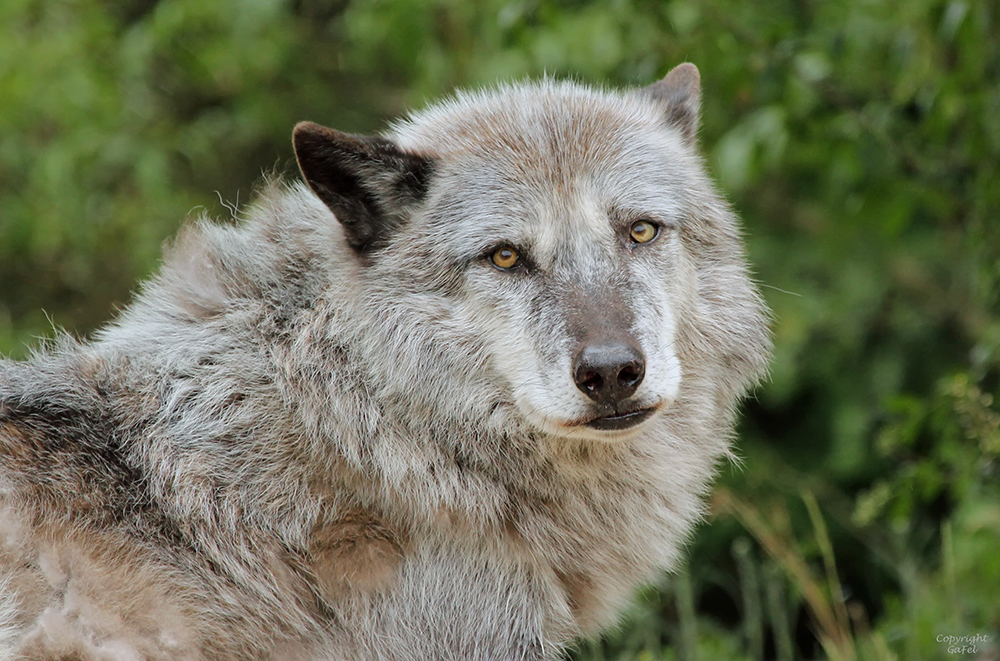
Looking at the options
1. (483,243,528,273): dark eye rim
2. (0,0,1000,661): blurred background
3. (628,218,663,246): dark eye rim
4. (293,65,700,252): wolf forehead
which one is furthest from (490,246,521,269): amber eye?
(0,0,1000,661): blurred background

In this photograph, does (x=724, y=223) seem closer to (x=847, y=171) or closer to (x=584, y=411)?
(x=584, y=411)

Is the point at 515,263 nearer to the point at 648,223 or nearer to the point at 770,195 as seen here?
the point at 648,223

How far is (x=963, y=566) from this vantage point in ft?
15.5

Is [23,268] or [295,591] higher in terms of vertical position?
[295,591]

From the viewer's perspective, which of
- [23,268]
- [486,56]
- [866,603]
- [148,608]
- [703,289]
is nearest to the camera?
[148,608]

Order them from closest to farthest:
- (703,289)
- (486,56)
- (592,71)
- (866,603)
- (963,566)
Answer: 1. (703,289)
2. (963,566)
3. (592,71)
4. (486,56)
5. (866,603)

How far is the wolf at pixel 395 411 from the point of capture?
3125 millimetres

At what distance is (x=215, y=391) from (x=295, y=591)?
0.69m

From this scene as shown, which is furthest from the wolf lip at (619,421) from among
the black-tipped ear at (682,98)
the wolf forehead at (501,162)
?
the black-tipped ear at (682,98)

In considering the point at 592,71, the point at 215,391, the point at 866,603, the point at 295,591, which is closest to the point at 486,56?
the point at 592,71

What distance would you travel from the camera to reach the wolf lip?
3.11 meters

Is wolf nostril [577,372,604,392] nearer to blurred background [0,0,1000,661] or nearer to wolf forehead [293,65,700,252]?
wolf forehead [293,65,700,252]

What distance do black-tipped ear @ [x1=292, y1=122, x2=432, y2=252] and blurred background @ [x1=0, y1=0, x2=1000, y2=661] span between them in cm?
93

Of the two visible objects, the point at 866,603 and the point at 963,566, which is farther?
the point at 866,603
